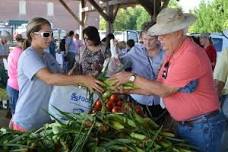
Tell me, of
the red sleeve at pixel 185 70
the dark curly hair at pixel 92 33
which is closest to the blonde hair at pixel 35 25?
the red sleeve at pixel 185 70

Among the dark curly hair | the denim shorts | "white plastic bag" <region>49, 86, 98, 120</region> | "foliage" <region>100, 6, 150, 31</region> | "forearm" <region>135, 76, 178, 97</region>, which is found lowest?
the denim shorts

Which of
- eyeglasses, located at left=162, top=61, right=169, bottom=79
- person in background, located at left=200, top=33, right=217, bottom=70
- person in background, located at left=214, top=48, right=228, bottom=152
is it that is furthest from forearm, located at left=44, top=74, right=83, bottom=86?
person in background, located at left=200, top=33, right=217, bottom=70

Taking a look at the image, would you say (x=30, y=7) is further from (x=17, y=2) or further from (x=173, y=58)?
(x=173, y=58)

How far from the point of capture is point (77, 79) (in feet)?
9.87

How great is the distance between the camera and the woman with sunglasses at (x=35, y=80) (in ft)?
10.4

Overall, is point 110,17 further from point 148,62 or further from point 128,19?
point 128,19

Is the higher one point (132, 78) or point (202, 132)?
point (132, 78)

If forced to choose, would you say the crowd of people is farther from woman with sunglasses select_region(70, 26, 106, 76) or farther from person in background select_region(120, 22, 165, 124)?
woman with sunglasses select_region(70, 26, 106, 76)

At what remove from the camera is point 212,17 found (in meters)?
20.8

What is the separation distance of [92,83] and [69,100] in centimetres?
33

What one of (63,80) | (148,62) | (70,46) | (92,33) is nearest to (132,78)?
(63,80)

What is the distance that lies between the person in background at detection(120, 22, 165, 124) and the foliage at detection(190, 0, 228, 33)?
637 inches

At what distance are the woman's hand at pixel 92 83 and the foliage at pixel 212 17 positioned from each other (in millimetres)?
17526

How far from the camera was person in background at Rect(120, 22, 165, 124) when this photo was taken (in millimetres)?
4109
